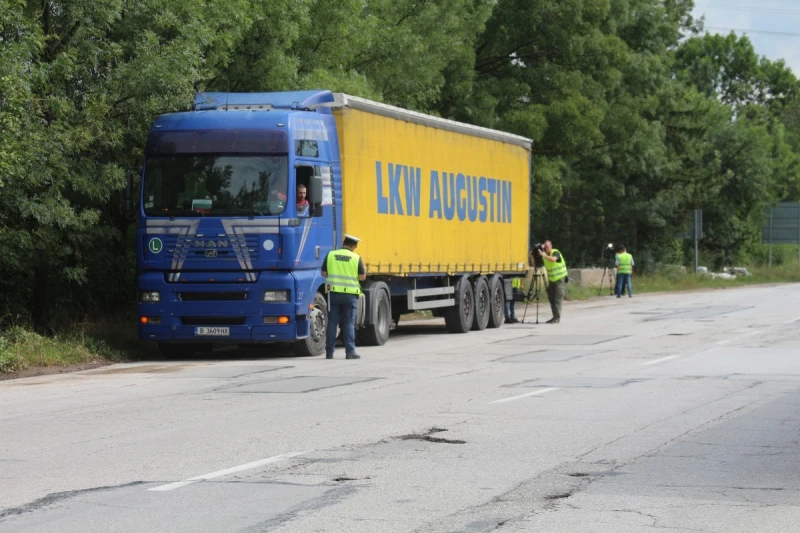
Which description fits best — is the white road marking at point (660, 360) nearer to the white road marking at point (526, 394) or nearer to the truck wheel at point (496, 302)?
the white road marking at point (526, 394)

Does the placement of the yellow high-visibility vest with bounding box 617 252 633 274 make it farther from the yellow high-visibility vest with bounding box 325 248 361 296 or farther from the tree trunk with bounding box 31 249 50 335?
the tree trunk with bounding box 31 249 50 335

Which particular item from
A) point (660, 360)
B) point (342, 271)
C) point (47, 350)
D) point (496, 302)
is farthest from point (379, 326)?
point (496, 302)

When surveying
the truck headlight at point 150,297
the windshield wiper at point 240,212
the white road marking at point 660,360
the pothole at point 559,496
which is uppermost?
the windshield wiper at point 240,212

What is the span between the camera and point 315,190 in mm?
19688

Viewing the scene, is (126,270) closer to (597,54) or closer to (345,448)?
(345,448)

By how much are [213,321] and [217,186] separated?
204 centimetres

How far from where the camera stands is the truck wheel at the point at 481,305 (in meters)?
27.3

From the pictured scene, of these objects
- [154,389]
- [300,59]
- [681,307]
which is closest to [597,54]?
[681,307]

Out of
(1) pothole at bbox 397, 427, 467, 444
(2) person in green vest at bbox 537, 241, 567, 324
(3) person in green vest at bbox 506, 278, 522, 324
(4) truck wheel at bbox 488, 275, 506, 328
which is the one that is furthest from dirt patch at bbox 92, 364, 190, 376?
(2) person in green vest at bbox 537, 241, 567, 324

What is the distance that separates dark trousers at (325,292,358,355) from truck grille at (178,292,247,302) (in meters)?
1.36

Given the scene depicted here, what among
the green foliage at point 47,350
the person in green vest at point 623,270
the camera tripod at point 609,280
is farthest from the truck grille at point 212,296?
the camera tripod at point 609,280

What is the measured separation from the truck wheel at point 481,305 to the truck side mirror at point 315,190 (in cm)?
816

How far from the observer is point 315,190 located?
19688 mm

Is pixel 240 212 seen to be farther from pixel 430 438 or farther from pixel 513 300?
pixel 513 300
